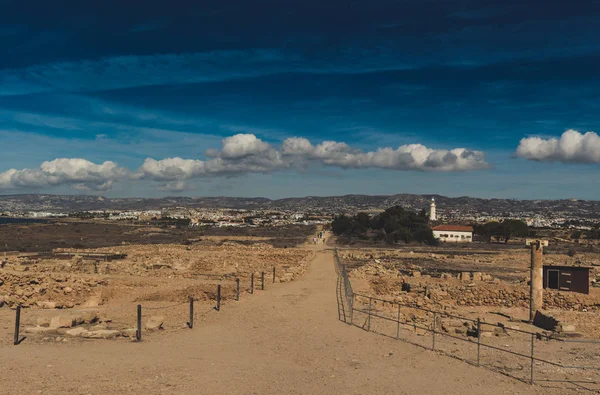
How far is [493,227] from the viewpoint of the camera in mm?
85938

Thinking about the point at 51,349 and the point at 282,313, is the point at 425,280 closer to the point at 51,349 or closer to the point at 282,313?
the point at 282,313

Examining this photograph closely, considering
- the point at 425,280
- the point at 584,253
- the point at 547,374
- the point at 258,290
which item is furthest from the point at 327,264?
the point at 584,253

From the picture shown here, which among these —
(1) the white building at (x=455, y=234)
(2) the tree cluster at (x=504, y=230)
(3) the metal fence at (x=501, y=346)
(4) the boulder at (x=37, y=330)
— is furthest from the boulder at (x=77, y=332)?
(2) the tree cluster at (x=504, y=230)

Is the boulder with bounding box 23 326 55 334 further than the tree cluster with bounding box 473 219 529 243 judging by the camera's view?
No

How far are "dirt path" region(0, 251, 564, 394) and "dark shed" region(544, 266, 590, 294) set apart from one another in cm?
1602

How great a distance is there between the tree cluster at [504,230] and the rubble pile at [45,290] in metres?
71.3

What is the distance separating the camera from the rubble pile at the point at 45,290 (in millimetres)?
22031

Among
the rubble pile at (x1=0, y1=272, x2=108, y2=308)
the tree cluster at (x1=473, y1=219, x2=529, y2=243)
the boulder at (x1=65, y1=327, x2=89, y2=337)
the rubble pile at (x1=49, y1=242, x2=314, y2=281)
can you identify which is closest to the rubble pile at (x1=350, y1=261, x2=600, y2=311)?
the rubble pile at (x1=49, y1=242, x2=314, y2=281)

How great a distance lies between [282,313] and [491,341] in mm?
7761

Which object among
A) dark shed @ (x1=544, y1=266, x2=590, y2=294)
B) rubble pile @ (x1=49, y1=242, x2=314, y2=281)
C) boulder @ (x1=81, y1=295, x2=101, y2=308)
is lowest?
rubble pile @ (x1=49, y1=242, x2=314, y2=281)

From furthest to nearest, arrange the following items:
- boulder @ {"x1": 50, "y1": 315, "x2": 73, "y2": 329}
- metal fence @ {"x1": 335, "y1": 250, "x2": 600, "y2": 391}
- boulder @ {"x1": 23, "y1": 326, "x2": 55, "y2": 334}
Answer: boulder @ {"x1": 50, "y1": 315, "x2": 73, "y2": 329}, boulder @ {"x1": 23, "y1": 326, "x2": 55, "y2": 334}, metal fence @ {"x1": 335, "y1": 250, "x2": 600, "y2": 391}

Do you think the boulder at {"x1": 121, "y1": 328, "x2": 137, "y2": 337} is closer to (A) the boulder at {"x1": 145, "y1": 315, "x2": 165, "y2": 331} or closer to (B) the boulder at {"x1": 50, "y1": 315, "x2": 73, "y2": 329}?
(A) the boulder at {"x1": 145, "y1": 315, "x2": 165, "y2": 331}

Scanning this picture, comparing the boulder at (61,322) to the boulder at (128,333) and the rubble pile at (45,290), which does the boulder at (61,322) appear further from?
the rubble pile at (45,290)

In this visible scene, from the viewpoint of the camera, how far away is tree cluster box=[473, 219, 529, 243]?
271 feet
